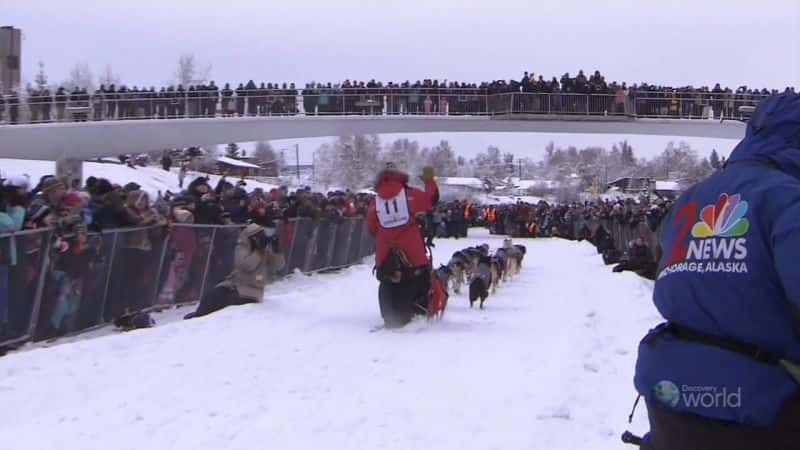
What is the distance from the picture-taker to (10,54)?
40.5m

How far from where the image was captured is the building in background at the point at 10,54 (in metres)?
40.2

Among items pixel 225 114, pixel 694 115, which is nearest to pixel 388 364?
pixel 225 114

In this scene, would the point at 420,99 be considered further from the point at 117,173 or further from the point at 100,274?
the point at 100,274

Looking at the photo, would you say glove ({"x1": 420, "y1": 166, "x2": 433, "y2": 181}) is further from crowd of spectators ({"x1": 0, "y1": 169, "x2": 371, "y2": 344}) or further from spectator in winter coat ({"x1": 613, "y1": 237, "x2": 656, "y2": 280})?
spectator in winter coat ({"x1": 613, "y1": 237, "x2": 656, "y2": 280})

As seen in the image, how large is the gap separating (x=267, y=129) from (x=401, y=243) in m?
28.0

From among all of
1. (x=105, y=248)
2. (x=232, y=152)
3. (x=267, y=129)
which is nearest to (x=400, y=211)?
(x=105, y=248)

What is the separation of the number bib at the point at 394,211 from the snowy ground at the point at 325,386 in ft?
3.39

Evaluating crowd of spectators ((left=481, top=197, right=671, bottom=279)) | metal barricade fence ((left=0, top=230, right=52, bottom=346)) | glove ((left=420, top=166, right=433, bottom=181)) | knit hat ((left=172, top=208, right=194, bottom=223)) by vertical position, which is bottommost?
crowd of spectators ((left=481, top=197, right=671, bottom=279))

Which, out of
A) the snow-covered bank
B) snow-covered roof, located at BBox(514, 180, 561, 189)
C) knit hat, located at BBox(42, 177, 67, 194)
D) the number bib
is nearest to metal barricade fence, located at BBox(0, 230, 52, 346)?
knit hat, located at BBox(42, 177, 67, 194)

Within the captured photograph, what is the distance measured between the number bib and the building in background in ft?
112

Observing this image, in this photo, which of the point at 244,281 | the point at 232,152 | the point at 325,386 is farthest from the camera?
the point at 232,152

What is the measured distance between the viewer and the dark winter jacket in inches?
97.3

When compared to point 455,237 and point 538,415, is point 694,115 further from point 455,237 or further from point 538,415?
point 538,415

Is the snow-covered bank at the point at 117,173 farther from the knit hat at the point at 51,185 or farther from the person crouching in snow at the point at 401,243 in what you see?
the person crouching in snow at the point at 401,243
